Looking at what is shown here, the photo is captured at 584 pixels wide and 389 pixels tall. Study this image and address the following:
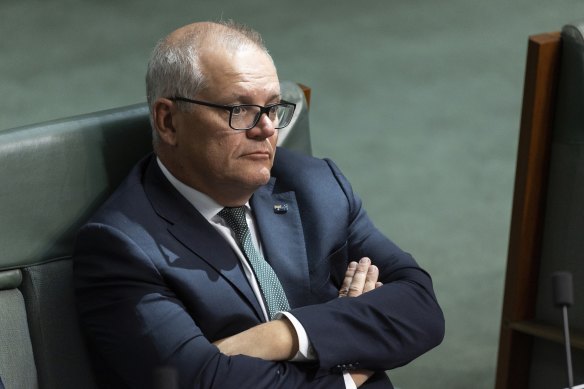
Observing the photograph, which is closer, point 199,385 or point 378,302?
point 199,385

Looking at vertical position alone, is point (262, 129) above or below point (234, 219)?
Result: above

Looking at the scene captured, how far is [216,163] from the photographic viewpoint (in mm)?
2121

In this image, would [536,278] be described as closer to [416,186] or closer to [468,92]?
[416,186]

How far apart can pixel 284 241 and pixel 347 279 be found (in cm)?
16

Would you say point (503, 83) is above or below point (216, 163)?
below

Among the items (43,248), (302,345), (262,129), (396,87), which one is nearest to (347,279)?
(302,345)

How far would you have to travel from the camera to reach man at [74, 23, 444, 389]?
78.3 inches

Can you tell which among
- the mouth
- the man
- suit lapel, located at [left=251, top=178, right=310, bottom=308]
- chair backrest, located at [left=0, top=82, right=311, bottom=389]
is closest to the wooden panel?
the man

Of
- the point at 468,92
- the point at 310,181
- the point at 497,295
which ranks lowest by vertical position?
the point at 497,295

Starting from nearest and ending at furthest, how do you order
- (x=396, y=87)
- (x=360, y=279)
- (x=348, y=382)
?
(x=348, y=382) < (x=360, y=279) < (x=396, y=87)

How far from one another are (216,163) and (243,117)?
102 mm

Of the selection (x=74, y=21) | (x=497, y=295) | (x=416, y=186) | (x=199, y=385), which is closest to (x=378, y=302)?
(x=199, y=385)

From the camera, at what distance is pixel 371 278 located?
2250mm

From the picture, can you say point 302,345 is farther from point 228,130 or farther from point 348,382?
point 228,130
